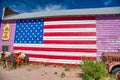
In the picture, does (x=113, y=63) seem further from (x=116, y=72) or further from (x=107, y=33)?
(x=107, y=33)

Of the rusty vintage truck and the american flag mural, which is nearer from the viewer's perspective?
the rusty vintage truck

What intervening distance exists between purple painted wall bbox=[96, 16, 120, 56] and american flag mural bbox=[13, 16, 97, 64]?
1.24 feet

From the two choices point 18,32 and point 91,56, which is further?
point 18,32

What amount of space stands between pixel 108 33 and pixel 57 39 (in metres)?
4.07

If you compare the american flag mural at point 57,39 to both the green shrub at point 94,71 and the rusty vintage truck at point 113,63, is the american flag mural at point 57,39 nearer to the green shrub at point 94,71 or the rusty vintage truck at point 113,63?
the rusty vintage truck at point 113,63

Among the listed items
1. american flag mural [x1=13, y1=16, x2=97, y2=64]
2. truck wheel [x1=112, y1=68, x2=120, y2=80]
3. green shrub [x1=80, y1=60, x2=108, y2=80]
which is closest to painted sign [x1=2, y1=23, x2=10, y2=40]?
american flag mural [x1=13, y1=16, x2=97, y2=64]

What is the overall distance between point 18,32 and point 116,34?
8495 millimetres

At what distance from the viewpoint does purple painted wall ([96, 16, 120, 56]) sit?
52.7 ft

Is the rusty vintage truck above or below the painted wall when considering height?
below

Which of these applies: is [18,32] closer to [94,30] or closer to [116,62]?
[94,30]

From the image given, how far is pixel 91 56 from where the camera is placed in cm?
1644

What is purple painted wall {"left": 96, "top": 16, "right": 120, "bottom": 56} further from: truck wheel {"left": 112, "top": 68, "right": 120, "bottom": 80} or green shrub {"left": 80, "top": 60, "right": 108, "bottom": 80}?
green shrub {"left": 80, "top": 60, "right": 108, "bottom": 80}

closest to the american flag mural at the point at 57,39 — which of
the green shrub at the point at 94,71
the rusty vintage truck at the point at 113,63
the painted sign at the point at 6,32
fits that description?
the painted sign at the point at 6,32

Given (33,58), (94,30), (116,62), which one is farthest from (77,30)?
(116,62)
